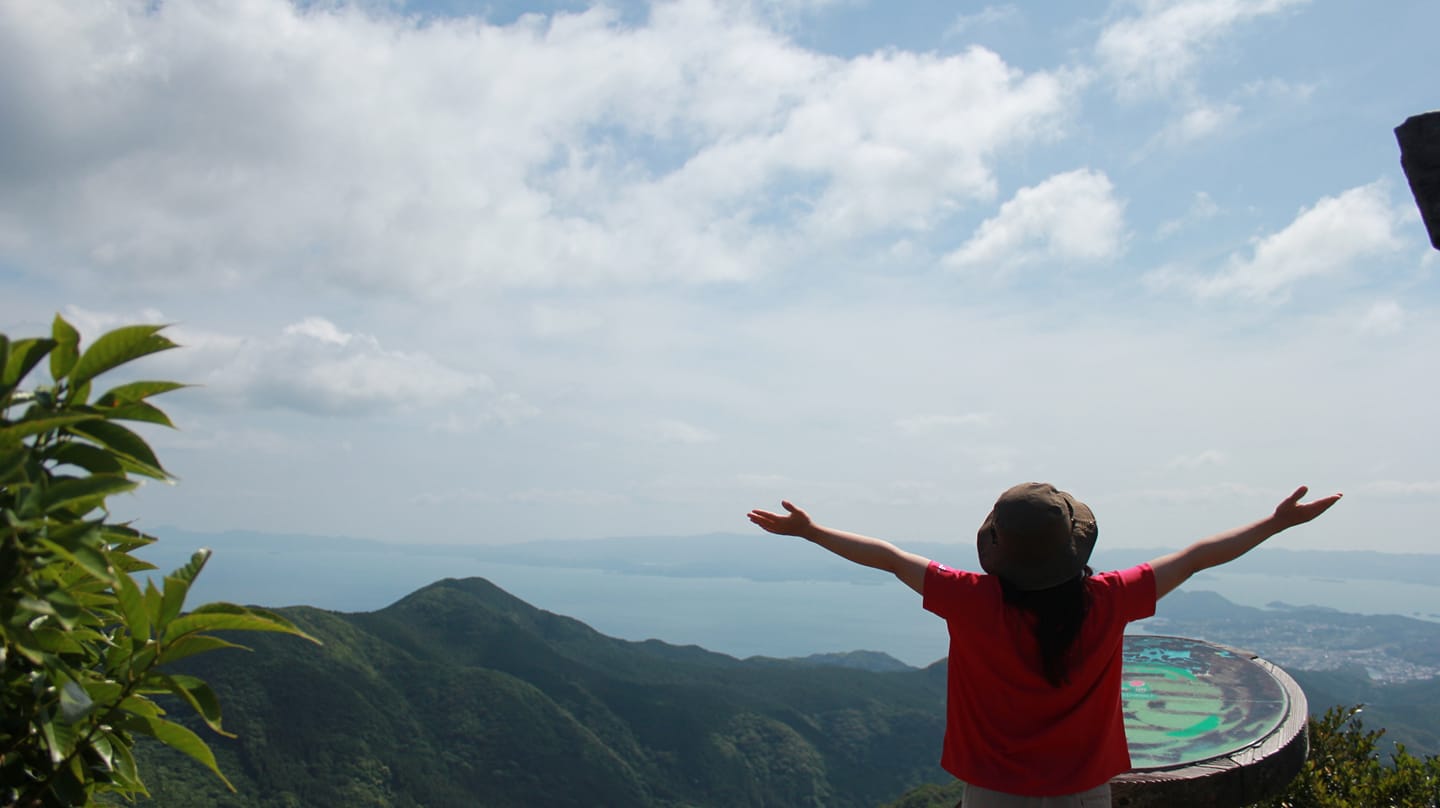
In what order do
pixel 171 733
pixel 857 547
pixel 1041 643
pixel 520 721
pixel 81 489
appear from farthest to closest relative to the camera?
1. pixel 520 721
2. pixel 857 547
3. pixel 1041 643
4. pixel 171 733
5. pixel 81 489

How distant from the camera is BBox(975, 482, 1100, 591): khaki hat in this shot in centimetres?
286

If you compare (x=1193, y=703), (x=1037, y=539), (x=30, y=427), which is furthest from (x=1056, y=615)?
(x=1193, y=703)

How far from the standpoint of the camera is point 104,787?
208 centimetres

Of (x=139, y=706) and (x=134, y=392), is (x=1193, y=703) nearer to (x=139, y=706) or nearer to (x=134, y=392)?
(x=139, y=706)

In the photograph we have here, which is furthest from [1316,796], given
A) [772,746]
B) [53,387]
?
[772,746]

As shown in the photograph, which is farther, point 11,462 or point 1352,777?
point 1352,777

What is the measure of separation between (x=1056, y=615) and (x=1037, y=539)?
0.25 metres

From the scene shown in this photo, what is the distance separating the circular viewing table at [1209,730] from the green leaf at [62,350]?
4.46 m

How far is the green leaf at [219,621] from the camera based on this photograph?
183 cm

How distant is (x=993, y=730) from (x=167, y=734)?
95.0 inches

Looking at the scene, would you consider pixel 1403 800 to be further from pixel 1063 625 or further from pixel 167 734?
pixel 167 734

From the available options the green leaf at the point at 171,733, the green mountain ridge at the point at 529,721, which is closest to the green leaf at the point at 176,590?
the green leaf at the point at 171,733

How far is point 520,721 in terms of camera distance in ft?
129

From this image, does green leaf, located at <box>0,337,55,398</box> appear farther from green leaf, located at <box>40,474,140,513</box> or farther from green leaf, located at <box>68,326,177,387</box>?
green leaf, located at <box>40,474,140,513</box>
